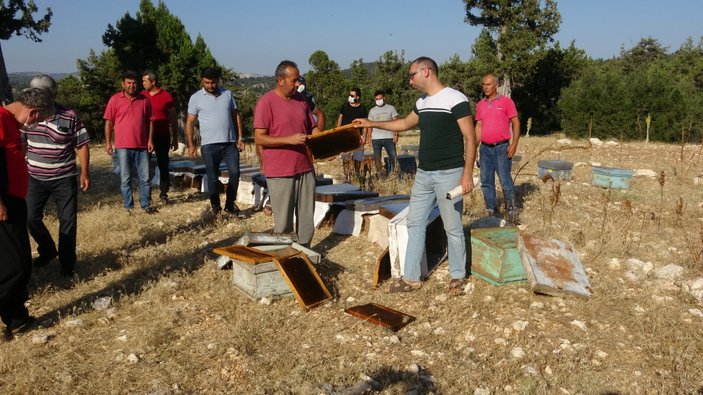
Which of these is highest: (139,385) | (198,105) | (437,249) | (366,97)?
(366,97)

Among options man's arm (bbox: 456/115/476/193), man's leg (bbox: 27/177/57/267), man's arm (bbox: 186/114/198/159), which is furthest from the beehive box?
man's arm (bbox: 186/114/198/159)

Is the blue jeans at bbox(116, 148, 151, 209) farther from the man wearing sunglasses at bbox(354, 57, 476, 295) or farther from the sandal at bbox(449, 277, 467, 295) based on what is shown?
the sandal at bbox(449, 277, 467, 295)

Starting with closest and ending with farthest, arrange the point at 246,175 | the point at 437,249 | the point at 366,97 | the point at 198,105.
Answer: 1. the point at 437,249
2. the point at 198,105
3. the point at 246,175
4. the point at 366,97

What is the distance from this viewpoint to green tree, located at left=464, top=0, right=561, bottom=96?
2752 cm

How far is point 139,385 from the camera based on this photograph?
339cm

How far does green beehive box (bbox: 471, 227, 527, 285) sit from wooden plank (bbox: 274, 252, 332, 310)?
4.88 feet

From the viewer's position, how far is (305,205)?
213 inches

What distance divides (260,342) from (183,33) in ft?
105

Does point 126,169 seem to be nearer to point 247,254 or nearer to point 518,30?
point 247,254

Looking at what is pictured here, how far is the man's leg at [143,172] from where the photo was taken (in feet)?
25.4

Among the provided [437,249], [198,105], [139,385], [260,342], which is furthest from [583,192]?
Result: [139,385]

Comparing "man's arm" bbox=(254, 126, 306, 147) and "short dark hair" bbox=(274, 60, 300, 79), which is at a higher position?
"short dark hair" bbox=(274, 60, 300, 79)

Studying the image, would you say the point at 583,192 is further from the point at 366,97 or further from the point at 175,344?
the point at 366,97

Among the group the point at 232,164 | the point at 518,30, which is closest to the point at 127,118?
the point at 232,164
